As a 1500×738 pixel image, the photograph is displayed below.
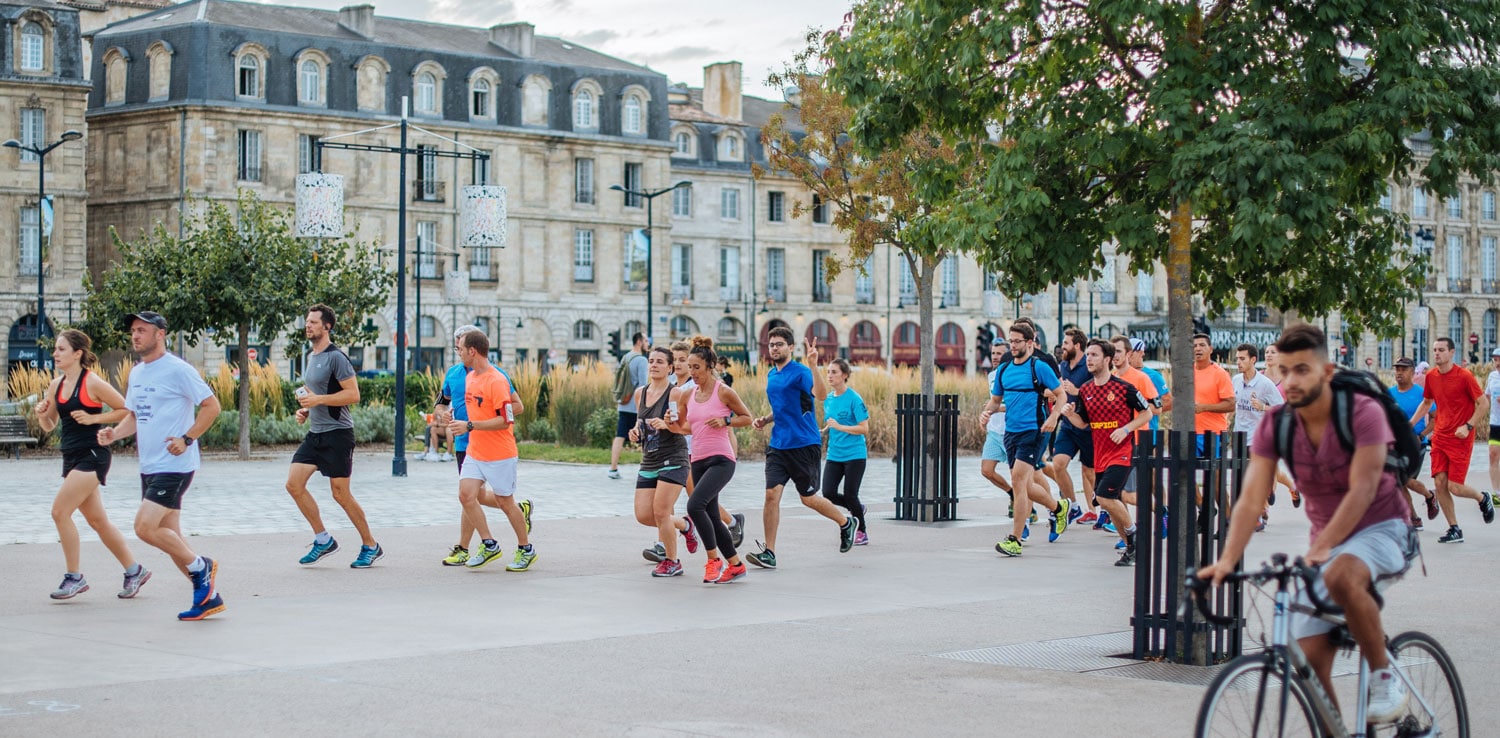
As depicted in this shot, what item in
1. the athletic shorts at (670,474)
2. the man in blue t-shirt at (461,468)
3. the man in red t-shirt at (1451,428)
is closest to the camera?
the athletic shorts at (670,474)

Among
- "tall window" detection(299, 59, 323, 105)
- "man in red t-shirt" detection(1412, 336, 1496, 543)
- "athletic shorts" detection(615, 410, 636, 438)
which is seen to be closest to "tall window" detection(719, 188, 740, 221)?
"tall window" detection(299, 59, 323, 105)

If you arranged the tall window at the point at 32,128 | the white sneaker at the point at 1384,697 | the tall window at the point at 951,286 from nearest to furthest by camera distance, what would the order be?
the white sneaker at the point at 1384,697, the tall window at the point at 32,128, the tall window at the point at 951,286

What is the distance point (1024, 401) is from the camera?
14.3m

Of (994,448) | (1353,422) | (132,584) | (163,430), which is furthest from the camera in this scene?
(994,448)

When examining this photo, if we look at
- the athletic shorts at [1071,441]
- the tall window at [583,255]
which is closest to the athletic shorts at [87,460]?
the athletic shorts at [1071,441]

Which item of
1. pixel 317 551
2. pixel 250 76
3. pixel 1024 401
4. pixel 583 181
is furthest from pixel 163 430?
pixel 583 181

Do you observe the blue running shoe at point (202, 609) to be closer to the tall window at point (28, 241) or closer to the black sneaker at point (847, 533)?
the black sneaker at point (847, 533)

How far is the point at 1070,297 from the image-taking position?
269 feet

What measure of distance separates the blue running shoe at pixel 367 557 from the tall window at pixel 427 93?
53662 millimetres

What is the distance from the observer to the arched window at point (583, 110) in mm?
68688

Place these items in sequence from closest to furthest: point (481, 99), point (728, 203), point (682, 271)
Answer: point (481, 99) → point (682, 271) → point (728, 203)

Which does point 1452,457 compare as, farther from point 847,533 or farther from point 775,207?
point 775,207

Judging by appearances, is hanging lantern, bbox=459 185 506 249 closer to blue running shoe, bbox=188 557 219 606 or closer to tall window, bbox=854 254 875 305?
blue running shoe, bbox=188 557 219 606

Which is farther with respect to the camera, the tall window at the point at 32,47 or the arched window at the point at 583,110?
the arched window at the point at 583,110
